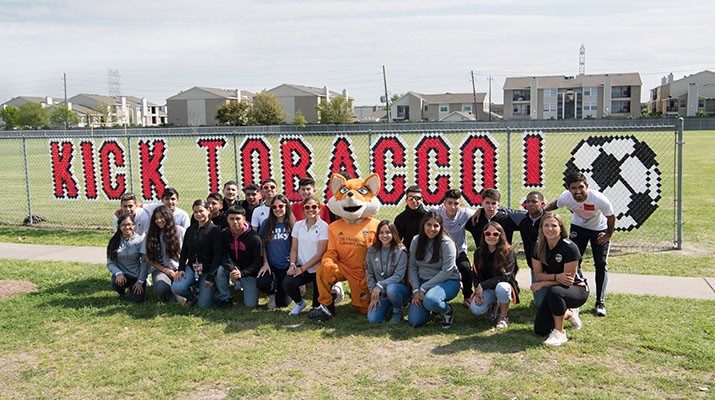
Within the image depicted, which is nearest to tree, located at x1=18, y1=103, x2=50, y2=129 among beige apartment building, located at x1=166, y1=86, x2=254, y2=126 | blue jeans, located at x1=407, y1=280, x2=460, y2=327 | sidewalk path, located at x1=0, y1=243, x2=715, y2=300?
beige apartment building, located at x1=166, y1=86, x2=254, y2=126

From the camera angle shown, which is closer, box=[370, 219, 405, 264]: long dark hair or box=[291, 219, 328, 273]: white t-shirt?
box=[370, 219, 405, 264]: long dark hair

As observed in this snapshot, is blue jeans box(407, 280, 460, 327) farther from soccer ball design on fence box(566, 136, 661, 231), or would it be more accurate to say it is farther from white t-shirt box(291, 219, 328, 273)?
soccer ball design on fence box(566, 136, 661, 231)

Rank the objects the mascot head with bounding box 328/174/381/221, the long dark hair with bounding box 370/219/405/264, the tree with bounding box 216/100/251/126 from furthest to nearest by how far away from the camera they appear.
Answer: the tree with bounding box 216/100/251/126, the mascot head with bounding box 328/174/381/221, the long dark hair with bounding box 370/219/405/264

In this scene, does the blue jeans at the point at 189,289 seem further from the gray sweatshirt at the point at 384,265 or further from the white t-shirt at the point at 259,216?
the gray sweatshirt at the point at 384,265

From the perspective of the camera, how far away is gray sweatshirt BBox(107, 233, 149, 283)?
8008mm

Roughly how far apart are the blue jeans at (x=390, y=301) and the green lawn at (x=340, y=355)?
0.15m

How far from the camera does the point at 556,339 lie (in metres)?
6.11

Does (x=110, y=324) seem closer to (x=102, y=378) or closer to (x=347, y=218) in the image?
(x=102, y=378)

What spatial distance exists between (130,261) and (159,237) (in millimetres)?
522

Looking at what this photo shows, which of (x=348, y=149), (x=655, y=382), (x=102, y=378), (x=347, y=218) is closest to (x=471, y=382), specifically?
(x=655, y=382)

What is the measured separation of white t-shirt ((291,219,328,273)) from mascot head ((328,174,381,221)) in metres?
0.28

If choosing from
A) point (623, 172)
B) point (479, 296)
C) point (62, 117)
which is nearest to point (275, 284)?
Answer: point (479, 296)

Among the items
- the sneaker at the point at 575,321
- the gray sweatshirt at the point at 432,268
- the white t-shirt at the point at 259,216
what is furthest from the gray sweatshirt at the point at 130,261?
the sneaker at the point at 575,321

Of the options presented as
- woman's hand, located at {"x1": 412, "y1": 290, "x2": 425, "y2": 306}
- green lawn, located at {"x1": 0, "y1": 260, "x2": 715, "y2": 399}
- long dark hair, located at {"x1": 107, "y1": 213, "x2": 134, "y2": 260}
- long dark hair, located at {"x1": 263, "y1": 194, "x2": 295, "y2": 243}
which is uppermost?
long dark hair, located at {"x1": 263, "y1": 194, "x2": 295, "y2": 243}
